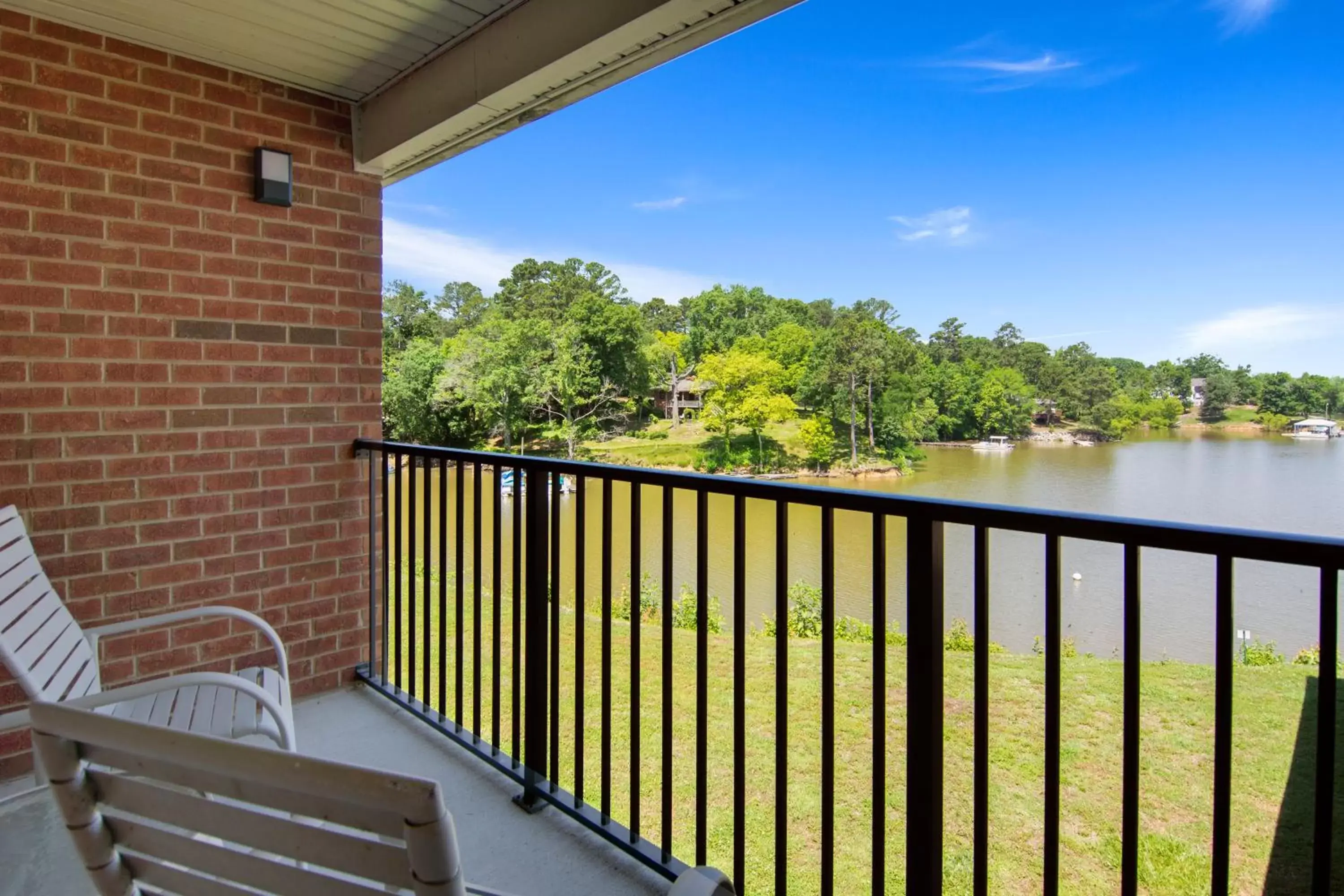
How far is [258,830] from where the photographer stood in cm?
77

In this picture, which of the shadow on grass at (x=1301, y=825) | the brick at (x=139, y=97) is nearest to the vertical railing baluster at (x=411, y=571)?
the brick at (x=139, y=97)

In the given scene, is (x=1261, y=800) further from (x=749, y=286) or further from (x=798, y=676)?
(x=749, y=286)

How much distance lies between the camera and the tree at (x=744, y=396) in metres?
27.5

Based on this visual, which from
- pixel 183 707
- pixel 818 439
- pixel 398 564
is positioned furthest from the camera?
pixel 818 439

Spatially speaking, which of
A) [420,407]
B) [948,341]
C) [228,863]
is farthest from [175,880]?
[948,341]

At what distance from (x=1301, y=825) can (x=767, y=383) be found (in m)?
24.7

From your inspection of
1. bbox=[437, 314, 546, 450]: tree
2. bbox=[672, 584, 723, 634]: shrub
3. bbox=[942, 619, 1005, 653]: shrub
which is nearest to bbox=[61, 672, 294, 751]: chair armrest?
bbox=[942, 619, 1005, 653]: shrub

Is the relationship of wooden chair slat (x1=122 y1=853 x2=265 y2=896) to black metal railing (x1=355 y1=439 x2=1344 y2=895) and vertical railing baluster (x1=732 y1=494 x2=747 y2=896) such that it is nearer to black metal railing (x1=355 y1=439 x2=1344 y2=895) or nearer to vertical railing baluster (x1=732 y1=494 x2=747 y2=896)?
black metal railing (x1=355 y1=439 x2=1344 y2=895)

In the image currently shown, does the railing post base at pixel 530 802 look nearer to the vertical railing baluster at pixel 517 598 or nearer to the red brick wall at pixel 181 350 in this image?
the vertical railing baluster at pixel 517 598

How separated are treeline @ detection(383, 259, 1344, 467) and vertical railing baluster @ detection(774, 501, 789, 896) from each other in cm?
2246

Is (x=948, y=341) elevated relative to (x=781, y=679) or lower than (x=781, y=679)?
elevated

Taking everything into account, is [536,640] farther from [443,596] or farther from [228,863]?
[228,863]

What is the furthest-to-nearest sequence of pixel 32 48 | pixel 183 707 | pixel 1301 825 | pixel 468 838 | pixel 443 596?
pixel 1301 825 → pixel 443 596 → pixel 32 48 → pixel 468 838 → pixel 183 707

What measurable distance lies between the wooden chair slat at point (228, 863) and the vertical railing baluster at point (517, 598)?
52.0 inches
